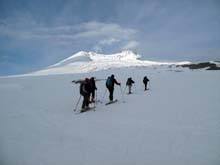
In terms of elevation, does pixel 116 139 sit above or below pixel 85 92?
below

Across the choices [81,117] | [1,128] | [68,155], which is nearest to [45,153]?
[68,155]

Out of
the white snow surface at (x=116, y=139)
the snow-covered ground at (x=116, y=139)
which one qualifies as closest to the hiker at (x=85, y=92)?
the white snow surface at (x=116, y=139)

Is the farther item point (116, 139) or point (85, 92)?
point (85, 92)

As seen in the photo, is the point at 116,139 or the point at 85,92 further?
the point at 85,92

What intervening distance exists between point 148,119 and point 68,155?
4.71 meters

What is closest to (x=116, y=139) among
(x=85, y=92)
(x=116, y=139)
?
(x=116, y=139)

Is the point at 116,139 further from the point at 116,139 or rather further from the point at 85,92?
the point at 85,92

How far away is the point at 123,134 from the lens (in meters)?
7.34

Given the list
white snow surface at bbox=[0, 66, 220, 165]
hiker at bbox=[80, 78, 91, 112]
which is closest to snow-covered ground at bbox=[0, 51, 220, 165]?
white snow surface at bbox=[0, 66, 220, 165]

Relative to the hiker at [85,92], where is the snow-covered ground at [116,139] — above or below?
below

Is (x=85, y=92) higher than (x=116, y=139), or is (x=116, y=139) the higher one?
(x=85, y=92)

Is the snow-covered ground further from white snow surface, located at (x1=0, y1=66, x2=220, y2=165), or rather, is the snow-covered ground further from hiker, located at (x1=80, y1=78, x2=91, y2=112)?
hiker, located at (x1=80, y1=78, x2=91, y2=112)

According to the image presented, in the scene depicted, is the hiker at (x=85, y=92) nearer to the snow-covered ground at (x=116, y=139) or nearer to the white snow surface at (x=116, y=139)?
the white snow surface at (x=116, y=139)

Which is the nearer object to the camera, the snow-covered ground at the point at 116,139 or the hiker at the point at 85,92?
the snow-covered ground at the point at 116,139
